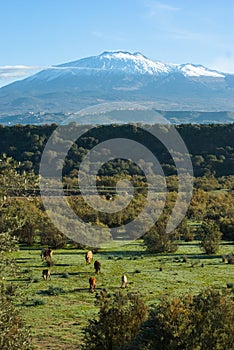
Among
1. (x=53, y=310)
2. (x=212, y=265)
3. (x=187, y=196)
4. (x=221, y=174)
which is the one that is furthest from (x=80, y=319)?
(x=221, y=174)

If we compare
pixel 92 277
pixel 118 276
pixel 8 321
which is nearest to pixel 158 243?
pixel 118 276

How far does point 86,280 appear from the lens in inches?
944

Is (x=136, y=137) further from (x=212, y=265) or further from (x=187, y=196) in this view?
(x=212, y=265)

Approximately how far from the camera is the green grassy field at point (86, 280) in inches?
667

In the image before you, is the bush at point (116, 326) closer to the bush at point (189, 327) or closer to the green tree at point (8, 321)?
the bush at point (189, 327)

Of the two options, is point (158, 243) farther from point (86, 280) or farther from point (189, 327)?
point (189, 327)

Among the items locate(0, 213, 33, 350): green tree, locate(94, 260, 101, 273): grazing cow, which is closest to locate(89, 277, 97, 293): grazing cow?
locate(94, 260, 101, 273): grazing cow

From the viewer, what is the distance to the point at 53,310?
62.1ft

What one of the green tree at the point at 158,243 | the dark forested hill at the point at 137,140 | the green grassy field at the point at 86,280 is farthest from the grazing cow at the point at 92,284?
the dark forested hill at the point at 137,140

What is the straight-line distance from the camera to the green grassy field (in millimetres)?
16938

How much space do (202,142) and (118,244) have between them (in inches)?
1985

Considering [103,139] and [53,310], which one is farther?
[103,139]

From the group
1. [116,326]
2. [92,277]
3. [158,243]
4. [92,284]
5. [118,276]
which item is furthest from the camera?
[158,243]

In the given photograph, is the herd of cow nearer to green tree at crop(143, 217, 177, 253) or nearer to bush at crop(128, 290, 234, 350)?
green tree at crop(143, 217, 177, 253)
